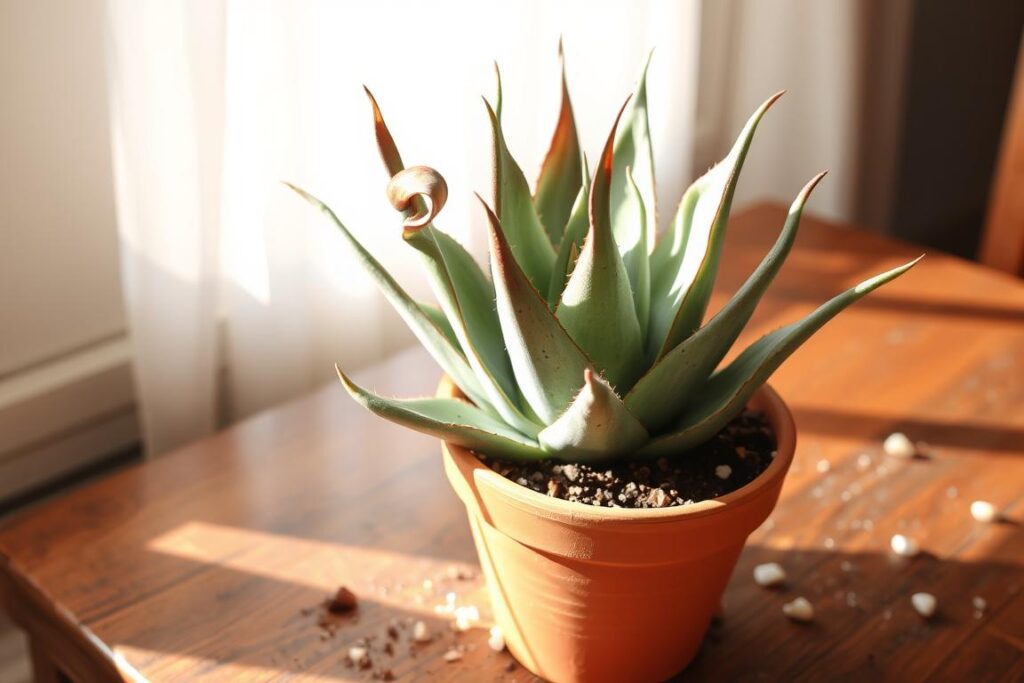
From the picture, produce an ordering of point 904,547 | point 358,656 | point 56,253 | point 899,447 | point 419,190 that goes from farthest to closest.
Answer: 1. point 56,253
2. point 899,447
3. point 904,547
4. point 358,656
5. point 419,190

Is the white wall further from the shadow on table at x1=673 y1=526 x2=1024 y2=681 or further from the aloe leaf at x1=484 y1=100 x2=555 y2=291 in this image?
the shadow on table at x1=673 y1=526 x2=1024 y2=681

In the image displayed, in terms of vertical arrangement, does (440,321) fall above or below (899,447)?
above

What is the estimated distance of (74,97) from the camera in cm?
112

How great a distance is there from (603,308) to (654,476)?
11 cm

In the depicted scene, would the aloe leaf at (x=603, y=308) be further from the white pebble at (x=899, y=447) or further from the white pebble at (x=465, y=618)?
the white pebble at (x=899, y=447)

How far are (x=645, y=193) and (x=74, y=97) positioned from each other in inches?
25.4

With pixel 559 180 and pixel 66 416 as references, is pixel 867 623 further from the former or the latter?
pixel 66 416

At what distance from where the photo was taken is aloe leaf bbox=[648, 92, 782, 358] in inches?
27.9

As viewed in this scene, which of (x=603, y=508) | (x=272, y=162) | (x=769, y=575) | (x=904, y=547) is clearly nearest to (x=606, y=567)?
(x=603, y=508)

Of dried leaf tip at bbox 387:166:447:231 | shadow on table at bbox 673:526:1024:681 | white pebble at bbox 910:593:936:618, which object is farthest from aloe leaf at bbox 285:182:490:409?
white pebble at bbox 910:593:936:618

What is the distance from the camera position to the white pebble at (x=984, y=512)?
95 cm

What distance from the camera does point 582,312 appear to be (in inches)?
27.0

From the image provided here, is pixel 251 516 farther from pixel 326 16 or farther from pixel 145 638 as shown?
pixel 326 16

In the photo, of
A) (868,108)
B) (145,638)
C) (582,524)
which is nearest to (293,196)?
(145,638)
